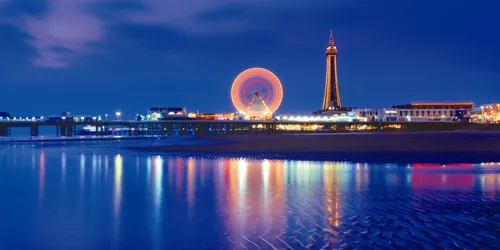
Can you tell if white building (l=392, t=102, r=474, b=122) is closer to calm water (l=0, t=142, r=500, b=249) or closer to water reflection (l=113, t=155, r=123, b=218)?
calm water (l=0, t=142, r=500, b=249)

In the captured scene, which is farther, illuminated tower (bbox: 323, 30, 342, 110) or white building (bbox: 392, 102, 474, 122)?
illuminated tower (bbox: 323, 30, 342, 110)

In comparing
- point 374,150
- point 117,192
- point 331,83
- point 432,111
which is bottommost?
point 117,192

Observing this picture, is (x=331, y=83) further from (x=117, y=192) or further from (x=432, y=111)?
(x=117, y=192)

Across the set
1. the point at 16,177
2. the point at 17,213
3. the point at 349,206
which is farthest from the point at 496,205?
the point at 16,177

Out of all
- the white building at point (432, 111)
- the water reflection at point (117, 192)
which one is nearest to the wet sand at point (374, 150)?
the water reflection at point (117, 192)

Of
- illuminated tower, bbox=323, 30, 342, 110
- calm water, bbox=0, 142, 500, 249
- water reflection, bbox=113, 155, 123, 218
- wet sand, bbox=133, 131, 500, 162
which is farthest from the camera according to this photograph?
illuminated tower, bbox=323, 30, 342, 110

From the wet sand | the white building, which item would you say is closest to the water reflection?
the wet sand

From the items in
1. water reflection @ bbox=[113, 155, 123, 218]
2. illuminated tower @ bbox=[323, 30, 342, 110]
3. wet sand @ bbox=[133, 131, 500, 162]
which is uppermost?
illuminated tower @ bbox=[323, 30, 342, 110]

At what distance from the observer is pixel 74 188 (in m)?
13.1

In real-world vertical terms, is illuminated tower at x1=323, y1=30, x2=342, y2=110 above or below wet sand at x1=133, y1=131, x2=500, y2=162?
above

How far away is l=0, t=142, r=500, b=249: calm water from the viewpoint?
22.7 ft

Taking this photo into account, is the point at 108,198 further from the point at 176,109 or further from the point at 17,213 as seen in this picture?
the point at 176,109

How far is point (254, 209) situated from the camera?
9.40 meters

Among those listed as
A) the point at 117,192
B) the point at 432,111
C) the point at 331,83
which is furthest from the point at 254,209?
the point at 331,83
